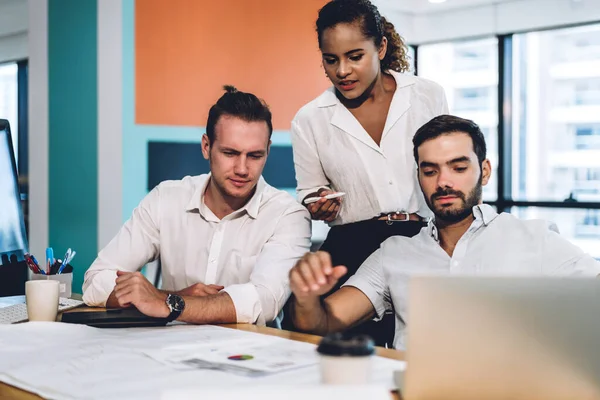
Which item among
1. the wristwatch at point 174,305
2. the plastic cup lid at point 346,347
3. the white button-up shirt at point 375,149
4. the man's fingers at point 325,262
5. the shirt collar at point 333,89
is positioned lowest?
the wristwatch at point 174,305

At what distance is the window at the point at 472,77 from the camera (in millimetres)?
5965

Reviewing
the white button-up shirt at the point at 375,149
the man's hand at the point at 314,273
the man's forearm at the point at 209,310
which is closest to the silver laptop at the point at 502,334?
the man's hand at the point at 314,273

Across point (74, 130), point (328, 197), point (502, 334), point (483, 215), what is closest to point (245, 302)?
point (328, 197)

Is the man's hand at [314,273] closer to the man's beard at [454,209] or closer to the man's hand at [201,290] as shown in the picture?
the man's hand at [201,290]

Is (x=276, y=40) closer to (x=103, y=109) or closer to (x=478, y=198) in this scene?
(x=103, y=109)

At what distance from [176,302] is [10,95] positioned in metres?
5.25

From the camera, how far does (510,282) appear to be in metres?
0.99

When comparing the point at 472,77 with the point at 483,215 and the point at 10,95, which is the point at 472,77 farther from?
the point at 483,215

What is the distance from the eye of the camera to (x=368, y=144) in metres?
2.42

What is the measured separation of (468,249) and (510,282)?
3.48 ft

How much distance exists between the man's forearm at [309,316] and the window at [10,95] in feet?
16.6

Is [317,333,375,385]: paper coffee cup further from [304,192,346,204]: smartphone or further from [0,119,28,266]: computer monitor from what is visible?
[0,119,28,266]: computer monitor

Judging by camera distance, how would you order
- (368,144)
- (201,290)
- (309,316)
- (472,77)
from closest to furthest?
(309,316), (201,290), (368,144), (472,77)

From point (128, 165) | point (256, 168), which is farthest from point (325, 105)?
point (128, 165)
